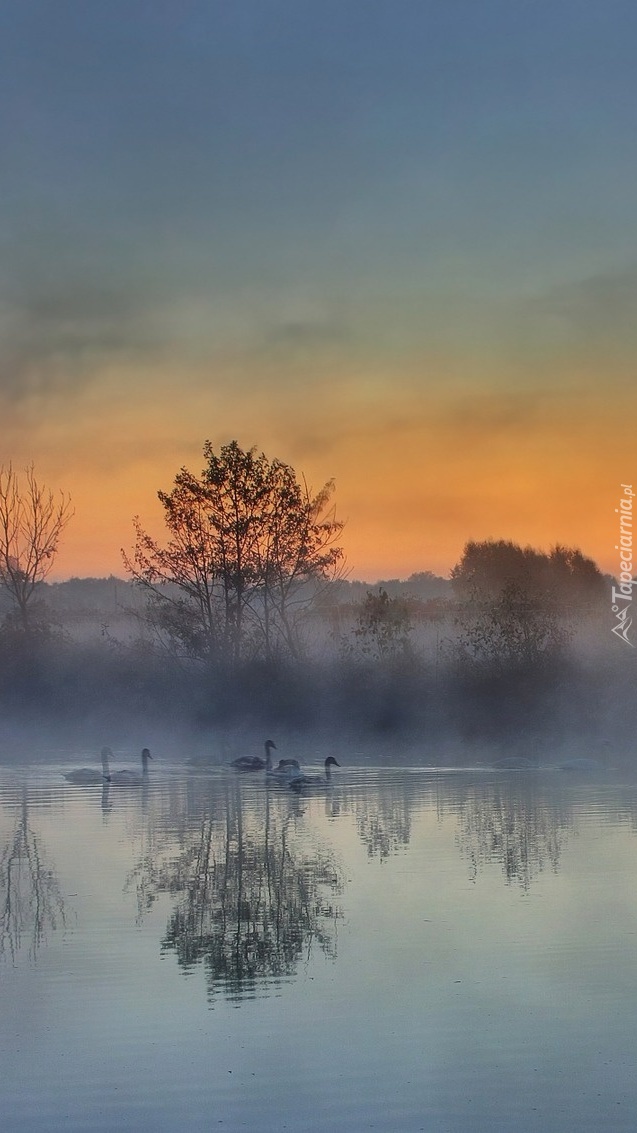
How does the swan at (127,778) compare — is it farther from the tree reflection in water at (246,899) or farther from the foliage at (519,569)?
the foliage at (519,569)

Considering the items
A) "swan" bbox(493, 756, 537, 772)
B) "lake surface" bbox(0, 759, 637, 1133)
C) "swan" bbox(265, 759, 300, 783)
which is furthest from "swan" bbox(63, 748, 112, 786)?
"swan" bbox(493, 756, 537, 772)

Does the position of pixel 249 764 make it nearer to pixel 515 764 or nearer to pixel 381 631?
pixel 515 764

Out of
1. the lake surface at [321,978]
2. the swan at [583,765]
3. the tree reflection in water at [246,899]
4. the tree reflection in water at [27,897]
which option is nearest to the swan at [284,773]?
the swan at [583,765]

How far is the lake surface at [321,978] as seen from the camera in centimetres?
822

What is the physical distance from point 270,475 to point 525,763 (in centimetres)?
1738

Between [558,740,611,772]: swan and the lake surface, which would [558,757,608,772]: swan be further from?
the lake surface

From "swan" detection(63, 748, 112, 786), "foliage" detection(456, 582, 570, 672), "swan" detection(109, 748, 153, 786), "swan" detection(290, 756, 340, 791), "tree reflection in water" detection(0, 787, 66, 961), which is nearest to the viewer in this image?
"tree reflection in water" detection(0, 787, 66, 961)

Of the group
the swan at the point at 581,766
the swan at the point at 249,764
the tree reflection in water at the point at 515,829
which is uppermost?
the swan at the point at 249,764

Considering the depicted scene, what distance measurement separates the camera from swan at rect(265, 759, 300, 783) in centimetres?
2945

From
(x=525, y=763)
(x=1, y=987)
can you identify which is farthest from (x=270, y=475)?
(x=1, y=987)

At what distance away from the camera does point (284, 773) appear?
98.4 ft

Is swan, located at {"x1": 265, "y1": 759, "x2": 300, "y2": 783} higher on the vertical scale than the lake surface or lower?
higher

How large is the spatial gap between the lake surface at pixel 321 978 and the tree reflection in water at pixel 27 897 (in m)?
0.05

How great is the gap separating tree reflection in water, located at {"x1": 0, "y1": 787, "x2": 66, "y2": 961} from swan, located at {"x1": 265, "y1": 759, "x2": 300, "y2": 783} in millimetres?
9994
